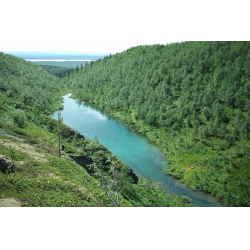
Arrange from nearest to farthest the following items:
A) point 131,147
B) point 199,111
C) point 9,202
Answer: point 9,202, point 131,147, point 199,111

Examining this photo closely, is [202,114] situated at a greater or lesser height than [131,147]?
greater

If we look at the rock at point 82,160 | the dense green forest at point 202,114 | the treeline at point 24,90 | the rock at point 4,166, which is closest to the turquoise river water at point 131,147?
the dense green forest at point 202,114

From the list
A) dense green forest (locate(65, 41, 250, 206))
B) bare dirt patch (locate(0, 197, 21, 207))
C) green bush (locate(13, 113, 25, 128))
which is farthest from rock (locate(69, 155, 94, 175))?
dense green forest (locate(65, 41, 250, 206))

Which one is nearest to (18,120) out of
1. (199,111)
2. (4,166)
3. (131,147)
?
(4,166)

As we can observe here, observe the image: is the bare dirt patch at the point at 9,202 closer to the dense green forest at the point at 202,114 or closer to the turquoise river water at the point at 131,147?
the turquoise river water at the point at 131,147

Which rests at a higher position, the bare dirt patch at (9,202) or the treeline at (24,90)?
the treeline at (24,90)

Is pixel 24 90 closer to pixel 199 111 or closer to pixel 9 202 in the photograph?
pixel 199 111
